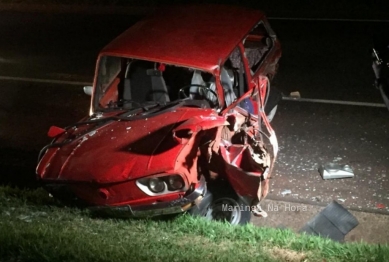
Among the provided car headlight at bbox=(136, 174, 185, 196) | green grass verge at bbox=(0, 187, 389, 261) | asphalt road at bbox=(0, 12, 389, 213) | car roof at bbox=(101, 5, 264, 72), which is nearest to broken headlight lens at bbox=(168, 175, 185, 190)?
car headlight at bbox=(136, 174, 185, 196)

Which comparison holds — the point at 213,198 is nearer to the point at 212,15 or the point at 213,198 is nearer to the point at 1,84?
the point at 212,15

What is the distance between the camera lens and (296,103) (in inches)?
364

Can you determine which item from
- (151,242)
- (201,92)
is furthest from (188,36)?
(151,242)

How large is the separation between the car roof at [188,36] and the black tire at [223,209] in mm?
1316

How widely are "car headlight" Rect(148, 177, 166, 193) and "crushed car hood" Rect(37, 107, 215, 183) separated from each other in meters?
0.14

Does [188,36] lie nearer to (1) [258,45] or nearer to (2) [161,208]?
(1) [258,45]

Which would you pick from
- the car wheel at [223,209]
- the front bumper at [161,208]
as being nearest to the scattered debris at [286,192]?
the car wheel at [223,209]

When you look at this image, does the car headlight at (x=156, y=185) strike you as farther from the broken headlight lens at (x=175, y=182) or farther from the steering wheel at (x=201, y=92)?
the steering wheel at (x=201, y=92)

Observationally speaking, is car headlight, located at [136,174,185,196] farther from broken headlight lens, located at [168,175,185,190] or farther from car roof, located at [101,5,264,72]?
car roof, located at [101,5,264,72]

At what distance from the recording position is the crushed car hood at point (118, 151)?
220 inches

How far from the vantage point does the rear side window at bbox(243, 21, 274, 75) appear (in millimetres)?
7957

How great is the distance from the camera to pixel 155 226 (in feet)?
19.3

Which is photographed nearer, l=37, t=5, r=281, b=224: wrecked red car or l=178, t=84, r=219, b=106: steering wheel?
l=37, t=5, r=281, b=224: wrecked red car

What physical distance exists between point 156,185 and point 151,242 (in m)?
0.53
